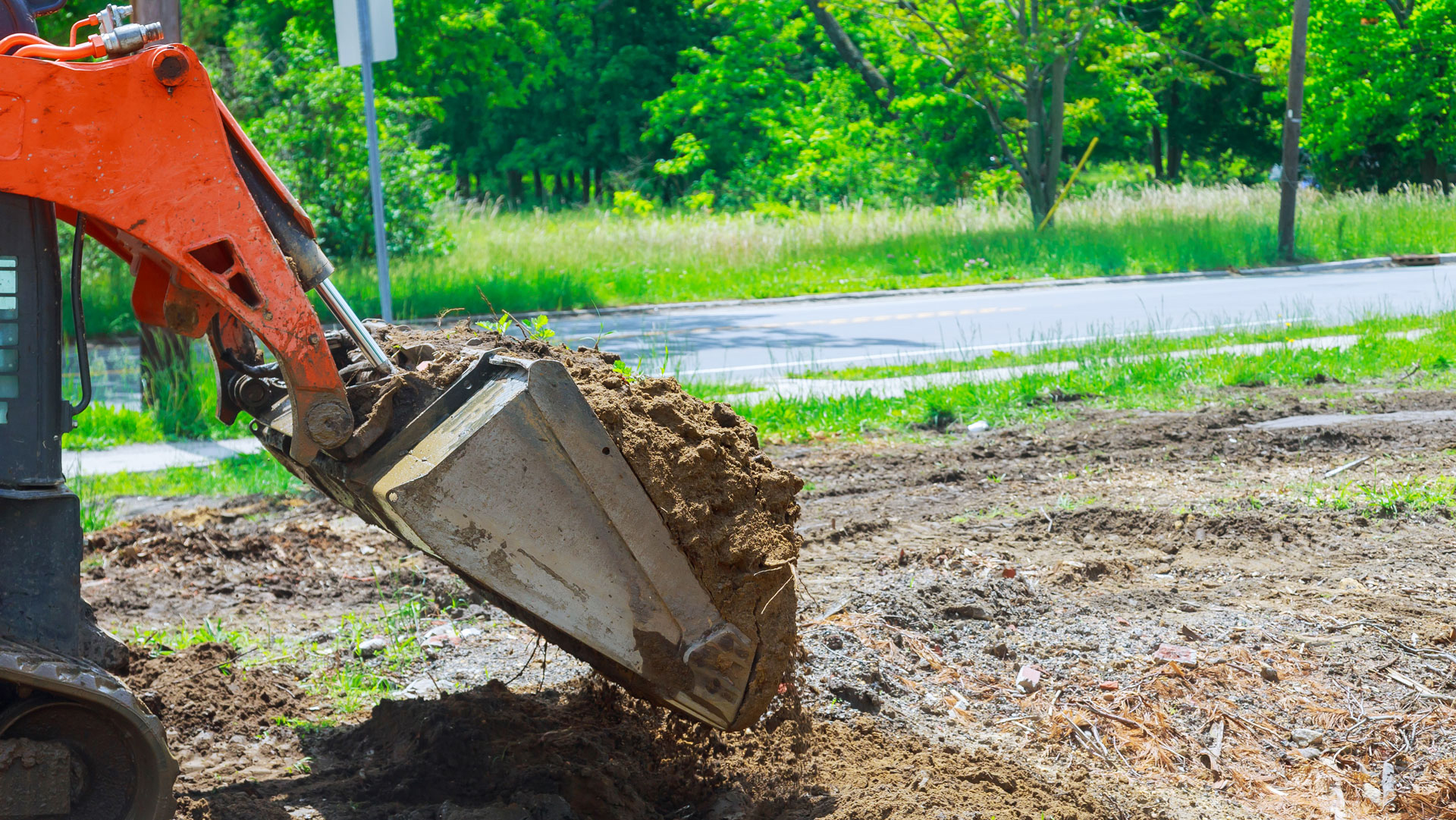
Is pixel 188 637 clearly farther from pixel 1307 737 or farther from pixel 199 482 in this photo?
pixel 1307 737

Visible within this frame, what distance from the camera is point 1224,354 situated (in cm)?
1050

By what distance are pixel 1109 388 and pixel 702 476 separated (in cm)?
713

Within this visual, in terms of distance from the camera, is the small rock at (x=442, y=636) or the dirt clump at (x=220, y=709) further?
the small rock at (x=442, y=636)

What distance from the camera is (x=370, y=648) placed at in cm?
471

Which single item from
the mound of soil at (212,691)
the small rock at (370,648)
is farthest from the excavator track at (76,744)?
the small rock at (370,648)

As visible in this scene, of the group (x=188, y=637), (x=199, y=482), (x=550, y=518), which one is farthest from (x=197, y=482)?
(x=550, y=518)

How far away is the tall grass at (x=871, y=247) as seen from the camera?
17.4 meters

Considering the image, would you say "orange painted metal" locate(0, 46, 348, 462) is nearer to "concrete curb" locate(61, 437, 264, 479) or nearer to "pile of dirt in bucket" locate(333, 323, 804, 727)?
"pile of dirt in bucket" locate(333, 323, 804, 727)

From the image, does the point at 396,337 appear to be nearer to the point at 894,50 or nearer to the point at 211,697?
the point at 211,697

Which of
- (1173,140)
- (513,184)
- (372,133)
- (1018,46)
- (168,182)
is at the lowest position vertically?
(168,182)

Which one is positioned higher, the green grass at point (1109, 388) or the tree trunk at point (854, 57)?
the tree trunk at point (854, 57)

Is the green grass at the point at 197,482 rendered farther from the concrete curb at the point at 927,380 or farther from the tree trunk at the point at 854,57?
the tree trunk at the point at 854,57

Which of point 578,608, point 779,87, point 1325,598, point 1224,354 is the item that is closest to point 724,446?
point 578,608

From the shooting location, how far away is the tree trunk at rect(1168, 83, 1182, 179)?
133ft
